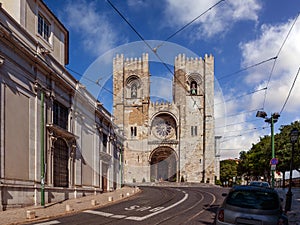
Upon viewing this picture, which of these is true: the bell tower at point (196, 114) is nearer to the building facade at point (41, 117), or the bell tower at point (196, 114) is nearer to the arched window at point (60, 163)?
the building facade at point (41, 117)

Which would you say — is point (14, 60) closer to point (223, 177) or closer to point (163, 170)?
point (163, 170)

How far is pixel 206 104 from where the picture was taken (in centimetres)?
6944

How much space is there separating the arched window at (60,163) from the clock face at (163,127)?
148 feet

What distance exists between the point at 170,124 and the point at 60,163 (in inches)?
1883

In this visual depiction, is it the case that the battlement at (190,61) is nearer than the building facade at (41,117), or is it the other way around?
the building facade at (41,117)

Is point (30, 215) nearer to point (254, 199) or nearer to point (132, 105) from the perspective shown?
point (254, 199)

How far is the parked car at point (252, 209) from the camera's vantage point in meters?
8.12

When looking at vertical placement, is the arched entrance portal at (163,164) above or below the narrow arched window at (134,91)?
below

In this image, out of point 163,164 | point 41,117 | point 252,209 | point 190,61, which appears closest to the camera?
point 252,209

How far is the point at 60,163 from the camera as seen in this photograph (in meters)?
24.3

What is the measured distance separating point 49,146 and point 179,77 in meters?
51.5

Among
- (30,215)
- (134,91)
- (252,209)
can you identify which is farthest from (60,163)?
(134,91)

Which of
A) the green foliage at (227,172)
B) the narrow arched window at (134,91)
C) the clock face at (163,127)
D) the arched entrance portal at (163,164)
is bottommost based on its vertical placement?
→ the green foliage at (227,172)

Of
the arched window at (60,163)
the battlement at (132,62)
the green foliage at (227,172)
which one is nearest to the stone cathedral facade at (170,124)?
the battlement at (132,62)
